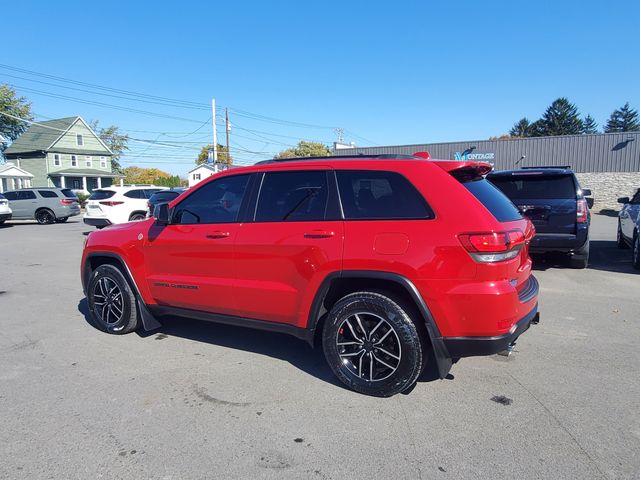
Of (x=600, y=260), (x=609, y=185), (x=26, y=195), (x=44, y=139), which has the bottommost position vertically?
(x=600, y=260)

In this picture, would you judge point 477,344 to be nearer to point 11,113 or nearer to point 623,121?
point 11,113

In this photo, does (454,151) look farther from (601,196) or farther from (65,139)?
(65,139)

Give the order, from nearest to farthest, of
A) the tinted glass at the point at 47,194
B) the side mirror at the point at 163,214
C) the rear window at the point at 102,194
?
the side mirror at the point at 163,214 < the rear window at the point at 102,194 < the tinted glass at the point at 47,194

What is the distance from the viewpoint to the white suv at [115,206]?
14734 millimetres

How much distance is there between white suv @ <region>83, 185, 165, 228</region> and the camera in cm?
1473

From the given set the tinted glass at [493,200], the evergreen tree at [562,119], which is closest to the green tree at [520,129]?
the evergreen tree at [562,119]

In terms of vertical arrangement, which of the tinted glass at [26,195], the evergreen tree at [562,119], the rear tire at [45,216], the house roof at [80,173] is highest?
the evergreen tree at [562,119]

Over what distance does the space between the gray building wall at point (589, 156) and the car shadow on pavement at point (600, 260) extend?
20.9 m

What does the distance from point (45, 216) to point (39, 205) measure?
1.90 ft

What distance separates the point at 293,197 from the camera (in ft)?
12.5

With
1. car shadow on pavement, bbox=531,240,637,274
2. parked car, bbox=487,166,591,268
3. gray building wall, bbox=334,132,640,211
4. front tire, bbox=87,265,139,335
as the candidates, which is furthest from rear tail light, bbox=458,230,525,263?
gray building wall, bbox=334,132,640,211

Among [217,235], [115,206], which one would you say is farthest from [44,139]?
[217,235]

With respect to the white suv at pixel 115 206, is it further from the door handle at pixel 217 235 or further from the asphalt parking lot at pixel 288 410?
the door handle at pixel 217 235

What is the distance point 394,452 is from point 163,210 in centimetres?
304
